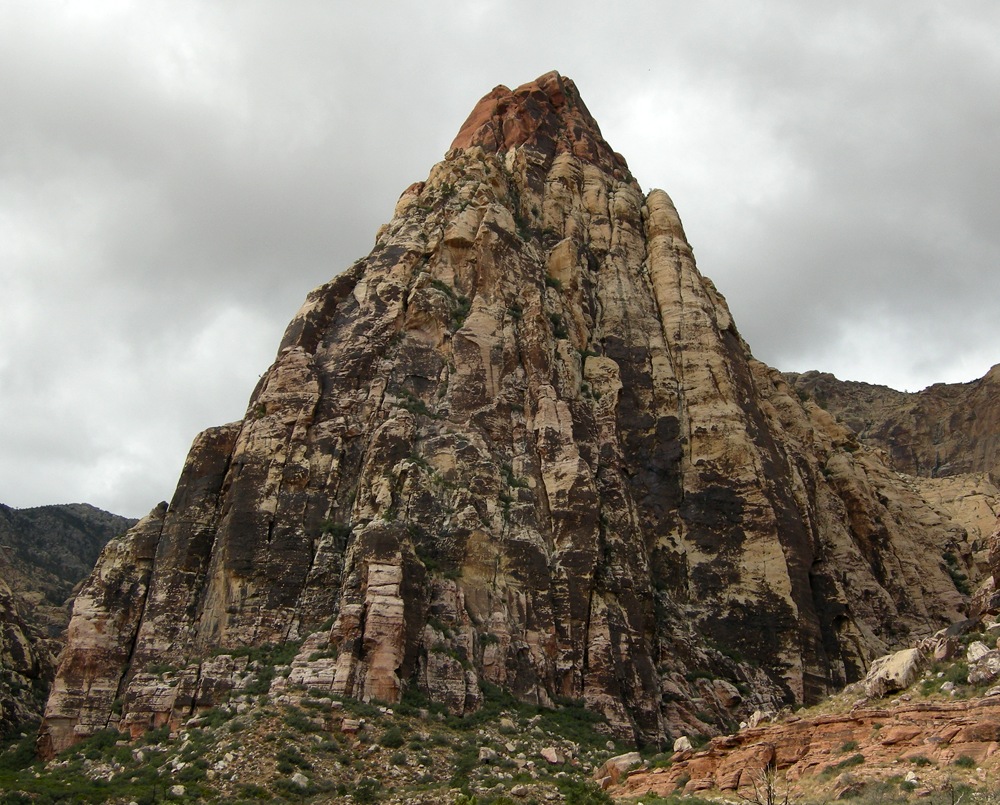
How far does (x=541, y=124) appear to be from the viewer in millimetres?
87125

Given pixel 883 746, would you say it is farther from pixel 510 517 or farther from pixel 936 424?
pixel 936 424

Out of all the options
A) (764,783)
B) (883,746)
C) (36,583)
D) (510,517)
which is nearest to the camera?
(883,746)

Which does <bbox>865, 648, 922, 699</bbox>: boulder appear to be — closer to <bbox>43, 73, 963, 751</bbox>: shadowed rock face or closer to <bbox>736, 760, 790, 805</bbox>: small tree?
<bbox>736, 760, 790, 805</bbox>: small tree

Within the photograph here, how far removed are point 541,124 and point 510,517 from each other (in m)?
48.3

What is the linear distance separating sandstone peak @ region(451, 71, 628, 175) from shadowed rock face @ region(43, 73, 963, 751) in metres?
12.5

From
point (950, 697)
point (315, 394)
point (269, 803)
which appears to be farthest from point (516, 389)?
point (950, 697)

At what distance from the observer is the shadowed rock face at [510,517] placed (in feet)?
154

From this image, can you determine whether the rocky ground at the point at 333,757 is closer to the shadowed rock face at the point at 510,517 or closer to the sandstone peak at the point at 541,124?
the shadowed rock face at the point at 510,517

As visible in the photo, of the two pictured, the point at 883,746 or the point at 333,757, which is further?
the point at 333,757

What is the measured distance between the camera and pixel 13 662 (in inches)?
2336

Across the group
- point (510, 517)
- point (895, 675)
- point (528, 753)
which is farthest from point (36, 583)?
point (895, 675)

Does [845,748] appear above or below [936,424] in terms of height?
below

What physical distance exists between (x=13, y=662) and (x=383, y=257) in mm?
35758

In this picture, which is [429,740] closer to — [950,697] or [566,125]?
[950,697]
